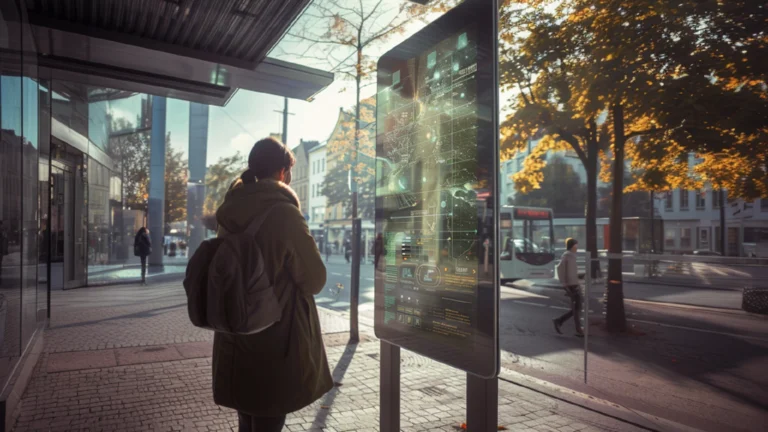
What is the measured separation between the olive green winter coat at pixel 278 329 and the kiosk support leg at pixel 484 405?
792 millimetres

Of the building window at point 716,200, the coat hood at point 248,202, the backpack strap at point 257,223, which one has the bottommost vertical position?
the backpack strap at point 257,223

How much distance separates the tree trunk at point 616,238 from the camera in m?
7.96

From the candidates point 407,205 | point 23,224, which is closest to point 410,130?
point 407,205

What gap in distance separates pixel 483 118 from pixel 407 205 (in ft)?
2.50

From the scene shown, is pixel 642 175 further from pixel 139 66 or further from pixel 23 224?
pixel 23 224

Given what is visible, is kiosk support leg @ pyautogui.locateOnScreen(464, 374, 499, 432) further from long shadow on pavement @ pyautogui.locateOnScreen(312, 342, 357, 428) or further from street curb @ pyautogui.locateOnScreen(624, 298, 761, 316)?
street curb @ pyautogui.locateOnScreen(624, 298, 761, 316)

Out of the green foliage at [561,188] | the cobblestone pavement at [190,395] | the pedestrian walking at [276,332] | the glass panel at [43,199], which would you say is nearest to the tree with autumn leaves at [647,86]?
the cobblestone pavement at [190,395]

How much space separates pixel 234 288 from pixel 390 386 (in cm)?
144

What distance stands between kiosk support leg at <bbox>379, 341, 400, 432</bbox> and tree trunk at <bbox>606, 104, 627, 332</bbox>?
5138 millimetres

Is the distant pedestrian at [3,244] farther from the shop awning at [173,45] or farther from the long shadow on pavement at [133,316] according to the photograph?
the long shadow on pavement at [133,316]

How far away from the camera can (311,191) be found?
2419 inches

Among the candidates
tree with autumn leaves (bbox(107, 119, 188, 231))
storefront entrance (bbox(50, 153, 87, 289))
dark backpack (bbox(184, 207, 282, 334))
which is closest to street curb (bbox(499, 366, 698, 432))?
dark backpack (bbox(184, 207, 282, 334))

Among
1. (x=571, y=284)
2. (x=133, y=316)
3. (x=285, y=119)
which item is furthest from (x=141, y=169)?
(x=571, y=284)

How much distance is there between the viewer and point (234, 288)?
2.15m
